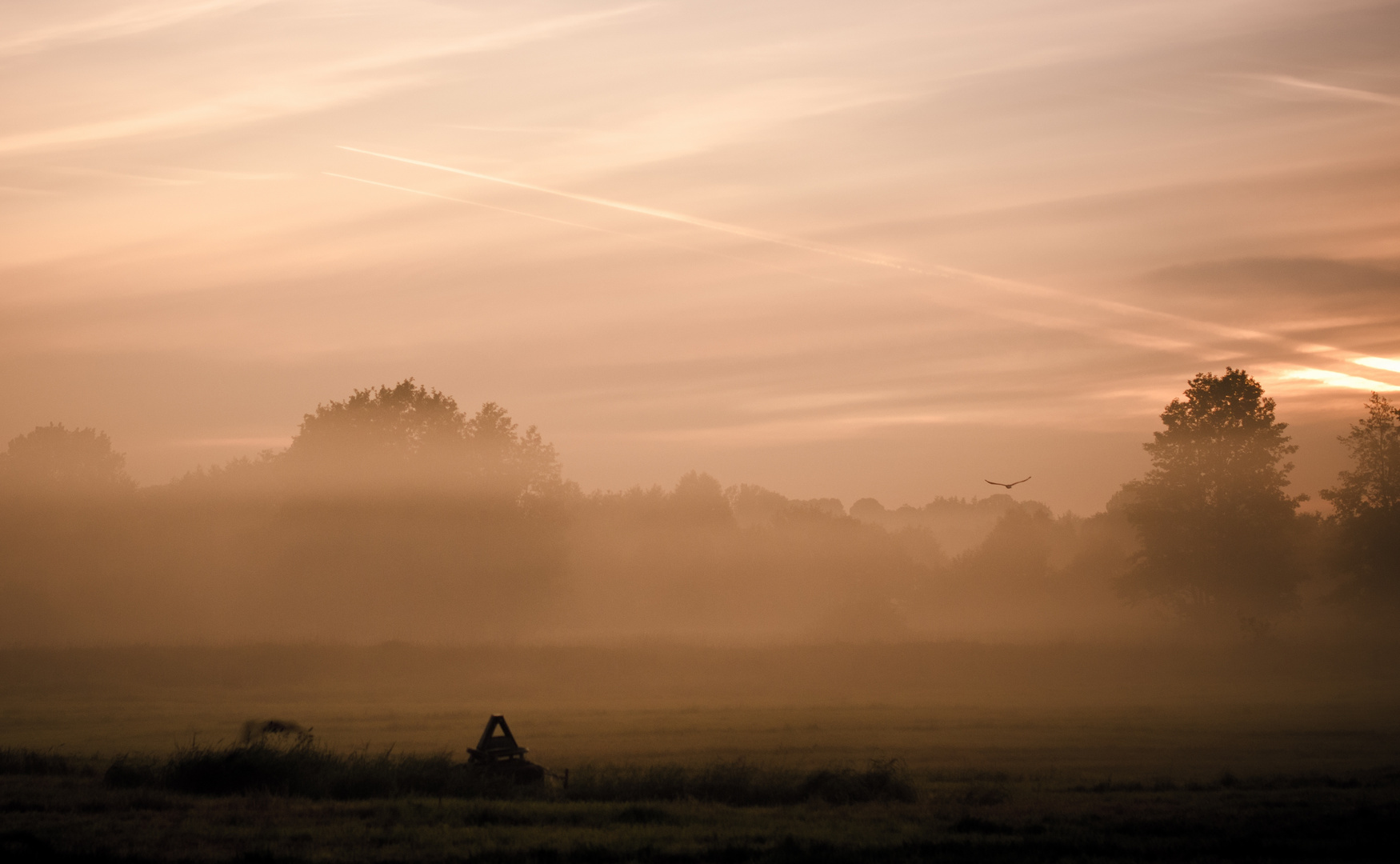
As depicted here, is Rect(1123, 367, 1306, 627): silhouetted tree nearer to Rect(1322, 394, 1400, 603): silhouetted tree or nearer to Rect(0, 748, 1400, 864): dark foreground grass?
Rect(1322, 394, 1400, 603): silhouetted tree

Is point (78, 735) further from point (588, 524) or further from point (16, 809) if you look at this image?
point (588, 524)

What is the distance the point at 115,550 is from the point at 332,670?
104 ft

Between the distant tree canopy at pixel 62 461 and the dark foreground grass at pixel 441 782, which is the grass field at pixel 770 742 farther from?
the distant tree canopy at pixel 62 461

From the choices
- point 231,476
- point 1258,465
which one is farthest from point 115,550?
point 1258,465

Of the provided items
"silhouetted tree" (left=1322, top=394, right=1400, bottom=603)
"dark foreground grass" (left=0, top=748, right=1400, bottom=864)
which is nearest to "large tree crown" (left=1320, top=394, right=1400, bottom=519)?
"silhouetted tree" (left=1322, top=394, right=1400, bottom=603)

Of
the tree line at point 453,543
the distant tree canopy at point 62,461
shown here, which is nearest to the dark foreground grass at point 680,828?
the tree line at point 453,543

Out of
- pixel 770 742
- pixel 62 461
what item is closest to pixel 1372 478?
pixel 770 742

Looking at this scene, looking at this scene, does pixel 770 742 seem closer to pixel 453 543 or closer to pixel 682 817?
pixel 682 817

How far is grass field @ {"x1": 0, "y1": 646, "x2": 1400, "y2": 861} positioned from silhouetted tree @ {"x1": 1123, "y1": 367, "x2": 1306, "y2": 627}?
6.79m

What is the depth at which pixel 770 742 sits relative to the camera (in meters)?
33.9

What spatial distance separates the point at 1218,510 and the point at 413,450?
58956 mm

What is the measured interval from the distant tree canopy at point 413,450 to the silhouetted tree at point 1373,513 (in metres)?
56.5

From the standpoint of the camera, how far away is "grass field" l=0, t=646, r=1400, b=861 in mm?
16359

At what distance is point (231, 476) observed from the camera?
294 feet
